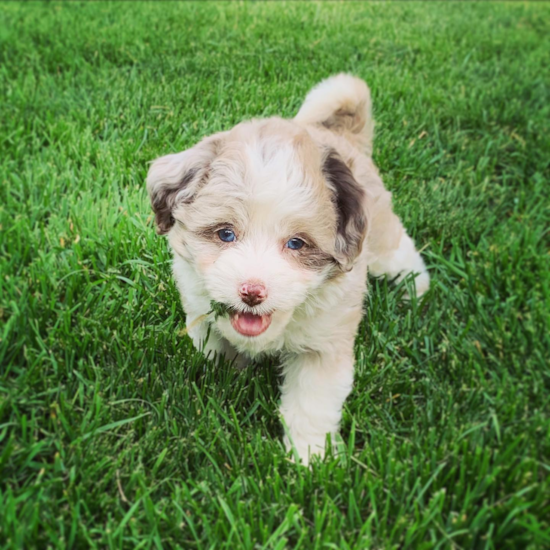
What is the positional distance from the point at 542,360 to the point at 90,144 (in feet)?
9.49

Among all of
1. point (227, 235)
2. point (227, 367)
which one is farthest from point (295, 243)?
point (227, 367)

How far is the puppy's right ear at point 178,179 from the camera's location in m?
2.16

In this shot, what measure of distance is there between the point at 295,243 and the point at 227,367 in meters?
0.68

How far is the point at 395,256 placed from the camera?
2.97 metres

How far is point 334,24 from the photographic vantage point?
20.4ft

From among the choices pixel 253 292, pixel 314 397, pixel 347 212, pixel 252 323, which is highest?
pixel 347 212

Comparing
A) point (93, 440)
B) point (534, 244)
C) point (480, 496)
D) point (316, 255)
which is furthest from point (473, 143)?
point (93, 440)

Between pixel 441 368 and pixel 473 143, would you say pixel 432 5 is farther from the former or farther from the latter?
pixel 441 368

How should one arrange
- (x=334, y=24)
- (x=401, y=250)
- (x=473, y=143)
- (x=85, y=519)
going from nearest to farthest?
(x=85, y=519)
(x=401, y=250)
(x=473, y=143)
(x=334, y=24)

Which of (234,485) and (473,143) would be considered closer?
(234,485)

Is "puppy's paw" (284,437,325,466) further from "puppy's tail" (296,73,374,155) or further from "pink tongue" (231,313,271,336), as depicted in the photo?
"puppy's tail" (296,73,374,155)

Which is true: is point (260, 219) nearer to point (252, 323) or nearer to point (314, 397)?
point (252, 323)

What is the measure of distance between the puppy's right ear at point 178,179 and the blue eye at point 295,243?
1.34ft

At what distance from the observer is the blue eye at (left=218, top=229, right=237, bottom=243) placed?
204cm
